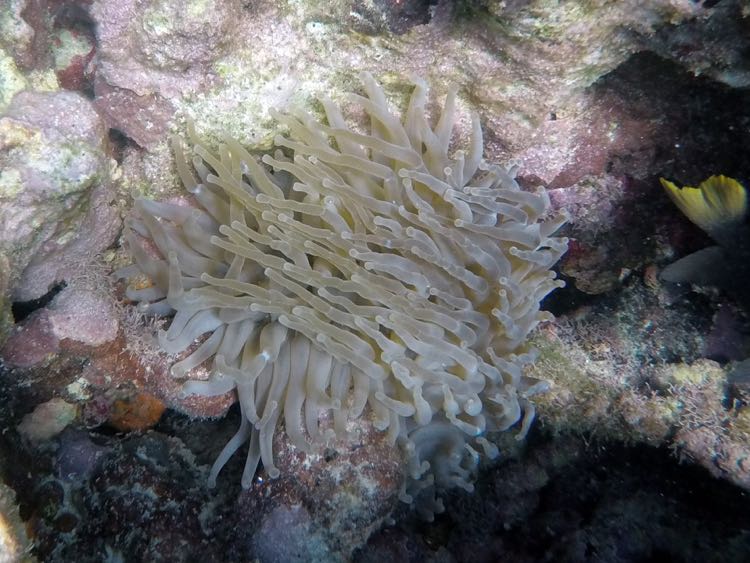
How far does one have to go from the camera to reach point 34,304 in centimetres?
286

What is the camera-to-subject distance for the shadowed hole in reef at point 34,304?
2.83 meters

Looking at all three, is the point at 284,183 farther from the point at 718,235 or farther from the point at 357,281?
the point at 718,235

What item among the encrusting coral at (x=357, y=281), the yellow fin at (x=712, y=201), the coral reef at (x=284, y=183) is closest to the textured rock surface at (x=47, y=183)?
the coral reef at (x=284, y=183)

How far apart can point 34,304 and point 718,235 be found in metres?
3.85

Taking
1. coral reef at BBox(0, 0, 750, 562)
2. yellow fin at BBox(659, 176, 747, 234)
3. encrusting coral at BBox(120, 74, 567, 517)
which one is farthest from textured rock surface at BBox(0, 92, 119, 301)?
yellow fin at BBox(659, 176, 747, 234)

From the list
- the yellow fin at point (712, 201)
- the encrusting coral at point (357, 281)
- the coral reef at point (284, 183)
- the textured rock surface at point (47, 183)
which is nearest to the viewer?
the textured rock surface at point (47, 183)

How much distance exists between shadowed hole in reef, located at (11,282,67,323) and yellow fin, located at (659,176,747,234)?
3.39 meters

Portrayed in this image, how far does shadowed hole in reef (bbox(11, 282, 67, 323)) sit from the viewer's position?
2.83m

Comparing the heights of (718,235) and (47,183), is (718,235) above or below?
above

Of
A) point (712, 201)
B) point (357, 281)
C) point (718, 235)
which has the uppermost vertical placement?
point (712, 201)

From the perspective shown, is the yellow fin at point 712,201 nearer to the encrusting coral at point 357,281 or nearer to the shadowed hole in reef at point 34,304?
the encrusting coral at point 357,281

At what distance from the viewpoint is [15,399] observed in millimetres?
2729

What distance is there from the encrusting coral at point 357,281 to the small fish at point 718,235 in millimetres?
762

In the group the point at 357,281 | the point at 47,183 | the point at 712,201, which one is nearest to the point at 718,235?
the point at 712,201
